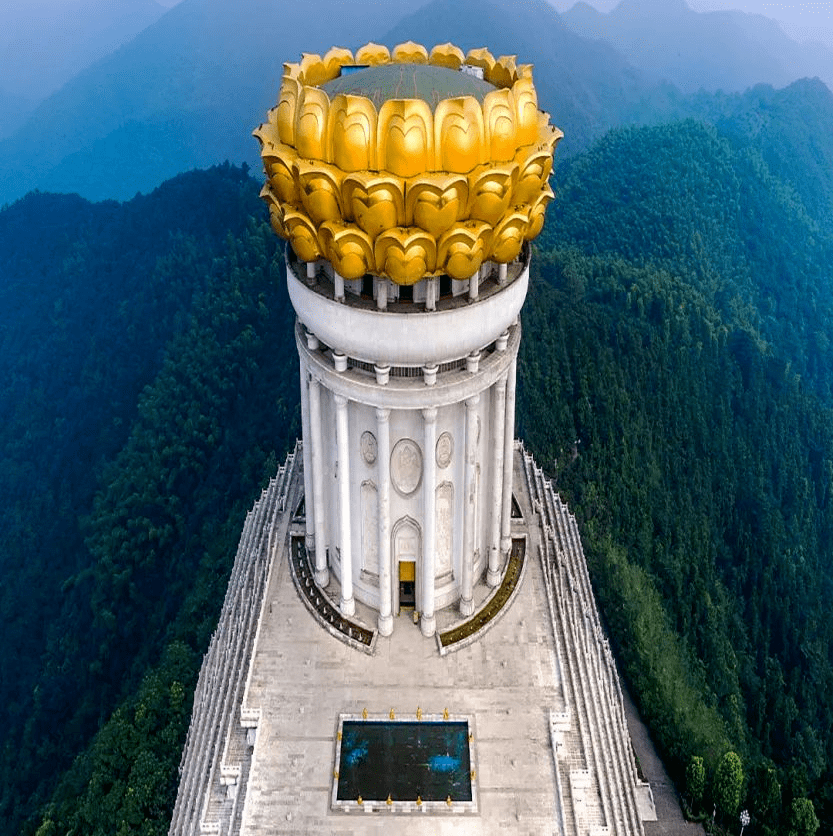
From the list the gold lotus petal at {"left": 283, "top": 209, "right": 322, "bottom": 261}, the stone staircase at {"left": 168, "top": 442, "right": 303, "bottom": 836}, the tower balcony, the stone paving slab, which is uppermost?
the gold lotus petal at {"left": 283, "top": 209, "right": 322, "bottom": 261}

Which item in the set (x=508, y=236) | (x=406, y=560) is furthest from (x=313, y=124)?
(x=406, y=560)

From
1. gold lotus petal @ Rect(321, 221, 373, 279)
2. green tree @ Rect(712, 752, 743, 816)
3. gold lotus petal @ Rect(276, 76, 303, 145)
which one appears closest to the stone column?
gold lotus petal @ Rect(321, 221, 373, 279)

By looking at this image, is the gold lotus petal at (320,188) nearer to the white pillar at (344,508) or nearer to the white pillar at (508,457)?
the white pillar at (344,508)

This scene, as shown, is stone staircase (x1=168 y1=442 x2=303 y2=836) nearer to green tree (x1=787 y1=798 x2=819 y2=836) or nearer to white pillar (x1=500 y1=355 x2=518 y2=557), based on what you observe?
white pillar (x1=500 y1=355 x2=518 y2=557)

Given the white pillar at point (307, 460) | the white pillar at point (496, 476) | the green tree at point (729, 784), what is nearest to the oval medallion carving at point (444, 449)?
the white pillar at point (496, 476)

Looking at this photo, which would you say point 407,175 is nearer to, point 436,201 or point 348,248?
point 436,201

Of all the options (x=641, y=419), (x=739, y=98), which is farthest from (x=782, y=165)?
(x=641, y=419)
